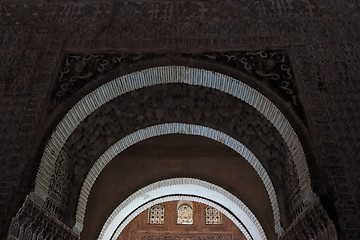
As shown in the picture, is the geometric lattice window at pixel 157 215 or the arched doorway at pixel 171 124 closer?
the arched doorway at pixel 171 124

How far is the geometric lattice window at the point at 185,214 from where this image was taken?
12.7 meters

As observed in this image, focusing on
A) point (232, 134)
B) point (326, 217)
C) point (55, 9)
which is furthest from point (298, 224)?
point (55, 9)

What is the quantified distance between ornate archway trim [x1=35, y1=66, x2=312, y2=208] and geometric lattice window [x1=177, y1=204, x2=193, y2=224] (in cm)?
868

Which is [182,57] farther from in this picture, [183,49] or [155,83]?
[155,83]

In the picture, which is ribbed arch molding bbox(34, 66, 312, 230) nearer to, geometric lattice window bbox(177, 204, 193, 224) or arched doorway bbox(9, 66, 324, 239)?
arched doorway bbox(9, 66, 324, 239)

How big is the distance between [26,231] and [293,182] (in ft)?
9.55

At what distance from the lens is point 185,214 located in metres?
12.8

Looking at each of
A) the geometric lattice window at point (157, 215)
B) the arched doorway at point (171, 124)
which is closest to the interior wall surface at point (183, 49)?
the arched doorway at point (171, 124)

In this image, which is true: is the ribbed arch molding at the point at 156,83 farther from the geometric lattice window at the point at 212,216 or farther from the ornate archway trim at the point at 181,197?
the geometric lattice window at the point at 212,216

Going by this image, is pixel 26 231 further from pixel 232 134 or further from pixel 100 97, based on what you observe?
pixel 232 134

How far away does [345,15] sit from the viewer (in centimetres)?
497

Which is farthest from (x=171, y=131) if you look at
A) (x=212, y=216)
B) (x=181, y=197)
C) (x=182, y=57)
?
(x=212, y=216)

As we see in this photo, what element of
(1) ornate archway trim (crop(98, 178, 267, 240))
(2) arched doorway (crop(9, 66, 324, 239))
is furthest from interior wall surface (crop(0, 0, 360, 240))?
(1) ornate archway trim (crop(98, 178, 267, 240))

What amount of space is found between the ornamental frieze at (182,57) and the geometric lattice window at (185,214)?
885cm
